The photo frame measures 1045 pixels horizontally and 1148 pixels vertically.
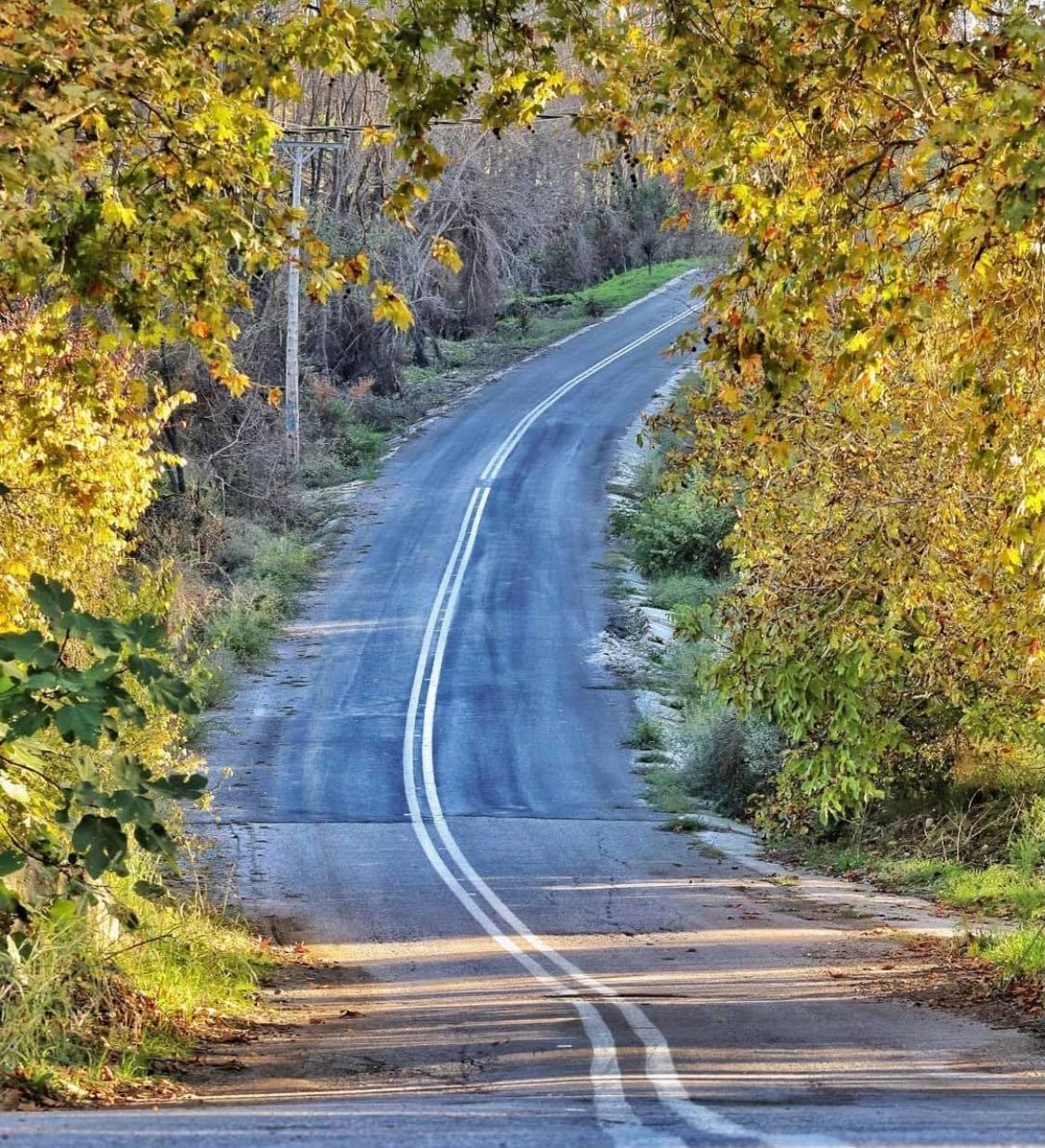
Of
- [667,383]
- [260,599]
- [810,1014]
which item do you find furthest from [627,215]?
[810,1014]

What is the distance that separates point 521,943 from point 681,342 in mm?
6270

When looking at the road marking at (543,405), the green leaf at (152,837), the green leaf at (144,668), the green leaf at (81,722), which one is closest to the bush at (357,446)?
the road marking at (543,405)

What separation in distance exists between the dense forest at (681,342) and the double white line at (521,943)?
2.27 metres

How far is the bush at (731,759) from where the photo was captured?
71.2ft

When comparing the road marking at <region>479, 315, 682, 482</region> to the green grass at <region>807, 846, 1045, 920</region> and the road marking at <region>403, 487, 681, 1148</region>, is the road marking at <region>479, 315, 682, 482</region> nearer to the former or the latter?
the road marking at <region>403, 487, 681, 1148</region>

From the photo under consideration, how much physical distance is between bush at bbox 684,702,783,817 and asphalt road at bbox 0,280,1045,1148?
1177 millimetres

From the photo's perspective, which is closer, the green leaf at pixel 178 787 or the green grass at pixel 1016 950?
the green leaf at pixel 178 787

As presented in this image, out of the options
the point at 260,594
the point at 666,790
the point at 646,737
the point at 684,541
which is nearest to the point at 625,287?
the point at 684,541

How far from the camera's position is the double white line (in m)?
5.90

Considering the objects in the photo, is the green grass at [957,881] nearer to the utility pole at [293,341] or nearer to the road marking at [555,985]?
the road marking at [555,985]

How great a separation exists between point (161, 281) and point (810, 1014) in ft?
19.3

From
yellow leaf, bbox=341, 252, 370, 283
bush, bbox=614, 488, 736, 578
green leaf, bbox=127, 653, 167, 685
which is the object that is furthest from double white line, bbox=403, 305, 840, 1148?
yellow leaf, bbox=341, 252, 370, 283

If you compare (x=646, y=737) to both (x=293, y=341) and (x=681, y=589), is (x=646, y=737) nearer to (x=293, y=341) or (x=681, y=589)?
(x=681, y=589)

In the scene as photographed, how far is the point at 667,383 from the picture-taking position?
53000 millimetres
